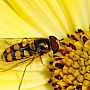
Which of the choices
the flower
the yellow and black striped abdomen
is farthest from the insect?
the flower

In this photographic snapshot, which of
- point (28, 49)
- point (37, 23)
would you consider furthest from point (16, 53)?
point (37, 23)

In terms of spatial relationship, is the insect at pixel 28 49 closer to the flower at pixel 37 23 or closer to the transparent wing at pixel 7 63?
the transparent wing at pixel 7 63

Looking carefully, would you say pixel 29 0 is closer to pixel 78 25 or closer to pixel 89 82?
pixel 78 25

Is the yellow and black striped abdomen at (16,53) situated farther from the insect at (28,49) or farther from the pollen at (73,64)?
the pollen at (73,64)

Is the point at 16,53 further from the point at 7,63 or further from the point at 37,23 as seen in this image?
the point at 37,23

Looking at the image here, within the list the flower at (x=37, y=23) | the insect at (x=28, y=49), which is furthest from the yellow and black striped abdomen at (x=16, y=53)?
the flower at (x=37, y=23)

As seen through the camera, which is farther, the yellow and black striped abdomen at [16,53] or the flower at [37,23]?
the flower at [37,23]

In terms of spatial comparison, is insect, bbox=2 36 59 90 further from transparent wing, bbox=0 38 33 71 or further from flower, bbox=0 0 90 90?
flower, bbox=0 0 90 90
